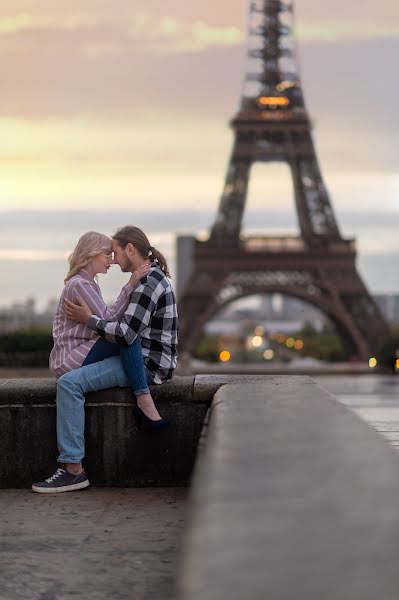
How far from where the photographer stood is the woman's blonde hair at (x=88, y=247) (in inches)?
249

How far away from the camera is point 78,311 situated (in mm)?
6223

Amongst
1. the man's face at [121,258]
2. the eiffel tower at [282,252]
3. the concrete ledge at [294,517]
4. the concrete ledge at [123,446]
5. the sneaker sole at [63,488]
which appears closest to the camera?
the concrete ledge at [294,517]

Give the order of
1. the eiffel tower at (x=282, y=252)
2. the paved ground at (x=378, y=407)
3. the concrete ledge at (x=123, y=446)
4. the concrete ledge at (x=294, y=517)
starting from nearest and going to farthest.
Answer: the concrete ledge at (x=294, y=517) → the concrete ledge at (x=123, y=446) → the paved ground at (x=378, y=407) → the eiffel tower at (x=282, y=252)

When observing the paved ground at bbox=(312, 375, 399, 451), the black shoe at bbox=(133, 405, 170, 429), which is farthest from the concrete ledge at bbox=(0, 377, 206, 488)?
the paved ground at bbox=(312, 375, 399, 451)

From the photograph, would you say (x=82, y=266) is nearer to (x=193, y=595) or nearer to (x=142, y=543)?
(x=142, y=543)

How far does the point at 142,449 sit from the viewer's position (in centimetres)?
646

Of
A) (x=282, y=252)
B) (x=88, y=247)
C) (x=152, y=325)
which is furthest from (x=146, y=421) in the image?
(x=282, y=252)

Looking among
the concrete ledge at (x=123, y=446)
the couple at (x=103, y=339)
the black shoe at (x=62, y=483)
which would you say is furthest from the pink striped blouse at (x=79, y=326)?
the black shoe at (x=62, y=483)

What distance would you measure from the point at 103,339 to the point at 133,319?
30cm

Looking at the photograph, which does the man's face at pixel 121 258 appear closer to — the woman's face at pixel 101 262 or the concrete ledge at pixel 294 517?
the woman's face at pixel 101 262

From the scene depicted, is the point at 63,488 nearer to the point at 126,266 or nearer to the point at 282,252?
the point at 126,266

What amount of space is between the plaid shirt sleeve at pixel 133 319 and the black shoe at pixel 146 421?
17.9 inches

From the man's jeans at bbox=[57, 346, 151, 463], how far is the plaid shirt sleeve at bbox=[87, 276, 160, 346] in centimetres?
23

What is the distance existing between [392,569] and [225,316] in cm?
18480
